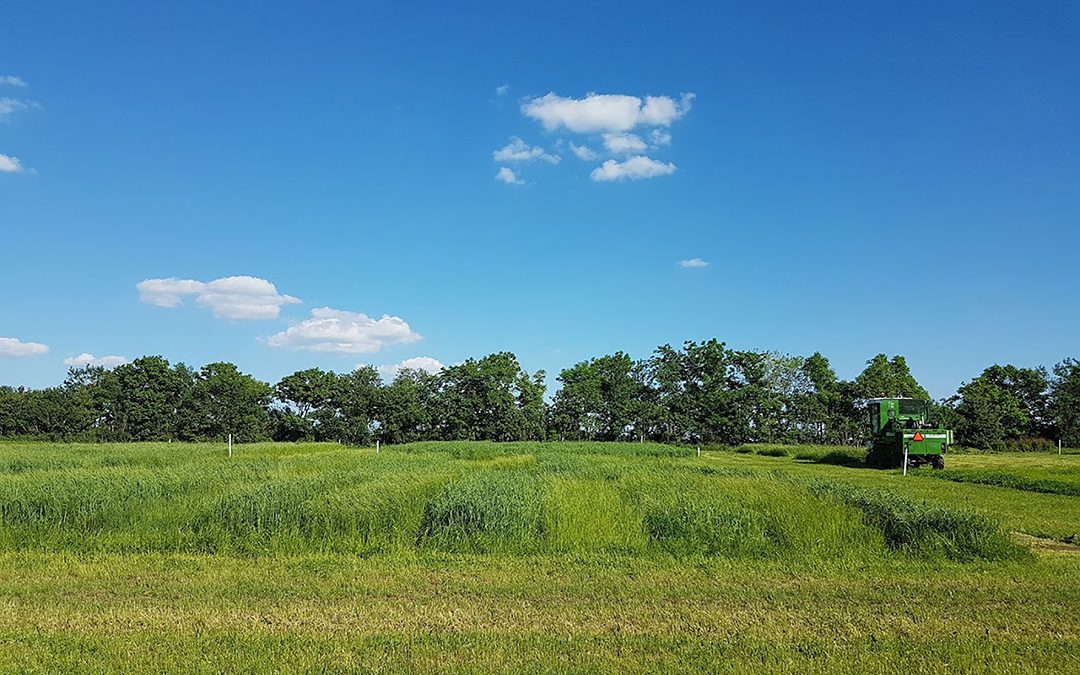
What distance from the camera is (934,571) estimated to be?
28.4 feet

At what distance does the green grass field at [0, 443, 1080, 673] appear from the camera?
5629mm

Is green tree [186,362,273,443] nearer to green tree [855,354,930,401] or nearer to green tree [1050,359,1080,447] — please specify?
green tree [855,354,930,401]

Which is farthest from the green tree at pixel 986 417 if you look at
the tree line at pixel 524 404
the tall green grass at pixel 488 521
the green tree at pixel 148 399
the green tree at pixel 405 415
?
the green tree at pixel 148 399

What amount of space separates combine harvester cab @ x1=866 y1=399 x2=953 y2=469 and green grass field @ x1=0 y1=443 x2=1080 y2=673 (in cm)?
1455

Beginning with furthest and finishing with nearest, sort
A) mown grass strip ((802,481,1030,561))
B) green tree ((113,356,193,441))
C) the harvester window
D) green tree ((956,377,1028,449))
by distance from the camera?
green tree ((113,356,193,441)) < green tree ((956,377,1028,449)) < the harvester window < mown grass strip ((802,481,1030,561))

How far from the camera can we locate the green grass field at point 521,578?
18.5 feet

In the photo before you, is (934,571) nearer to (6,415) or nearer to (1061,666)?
(1061,666)

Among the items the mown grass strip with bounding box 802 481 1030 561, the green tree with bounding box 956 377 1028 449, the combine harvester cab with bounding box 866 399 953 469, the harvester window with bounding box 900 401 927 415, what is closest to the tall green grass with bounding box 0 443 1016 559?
the mown grass strip with bounding box 802 481 1030 561

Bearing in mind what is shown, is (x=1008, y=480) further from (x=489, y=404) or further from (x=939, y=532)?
(x=489, y=404)

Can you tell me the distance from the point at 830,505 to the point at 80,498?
12047 mm

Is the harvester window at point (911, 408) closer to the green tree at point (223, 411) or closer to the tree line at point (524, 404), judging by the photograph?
the tree line at point (524, 404)

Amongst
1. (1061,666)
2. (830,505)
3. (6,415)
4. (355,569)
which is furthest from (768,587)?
(6,415)

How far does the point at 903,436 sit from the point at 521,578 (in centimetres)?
2494

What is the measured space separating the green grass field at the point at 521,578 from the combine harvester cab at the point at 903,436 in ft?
47.7
